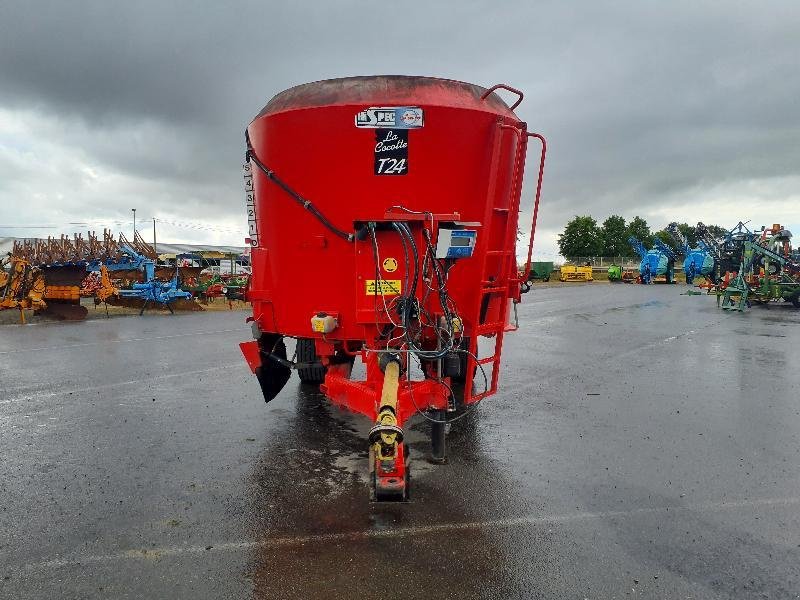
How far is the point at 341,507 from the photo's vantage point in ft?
13.0

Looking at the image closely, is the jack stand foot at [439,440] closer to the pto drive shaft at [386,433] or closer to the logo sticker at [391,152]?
the pto drive shaft at [386,433]

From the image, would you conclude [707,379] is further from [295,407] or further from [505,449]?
[295,407]

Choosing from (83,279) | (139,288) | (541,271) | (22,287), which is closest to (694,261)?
(541,271)

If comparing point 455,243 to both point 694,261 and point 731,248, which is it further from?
point 694,261

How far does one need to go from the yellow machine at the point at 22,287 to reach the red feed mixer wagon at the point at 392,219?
14555 mm

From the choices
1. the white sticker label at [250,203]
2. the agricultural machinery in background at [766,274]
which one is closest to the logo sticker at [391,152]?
the white sticker label at [250,203]

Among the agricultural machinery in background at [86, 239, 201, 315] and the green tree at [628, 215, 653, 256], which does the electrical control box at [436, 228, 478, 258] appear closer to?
the agricultural machinery in background at [86, 239, 201, 315]

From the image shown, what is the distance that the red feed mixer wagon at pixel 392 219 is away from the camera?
454 centimetres

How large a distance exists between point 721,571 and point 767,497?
139 centimetres

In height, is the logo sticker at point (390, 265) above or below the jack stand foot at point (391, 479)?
above

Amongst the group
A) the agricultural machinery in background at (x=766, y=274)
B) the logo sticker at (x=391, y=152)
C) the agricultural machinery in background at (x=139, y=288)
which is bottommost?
the agricultural machinery in background at (x=139, y=288)

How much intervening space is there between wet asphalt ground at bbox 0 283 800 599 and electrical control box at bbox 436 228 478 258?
183cm

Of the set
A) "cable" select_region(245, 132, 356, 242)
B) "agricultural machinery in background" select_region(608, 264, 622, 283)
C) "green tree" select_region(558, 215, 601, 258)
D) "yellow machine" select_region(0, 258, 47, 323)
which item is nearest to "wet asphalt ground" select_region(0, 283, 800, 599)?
"cable" select_region(245, 132, 356, 242)

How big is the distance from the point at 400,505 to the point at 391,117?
9.96 feet
